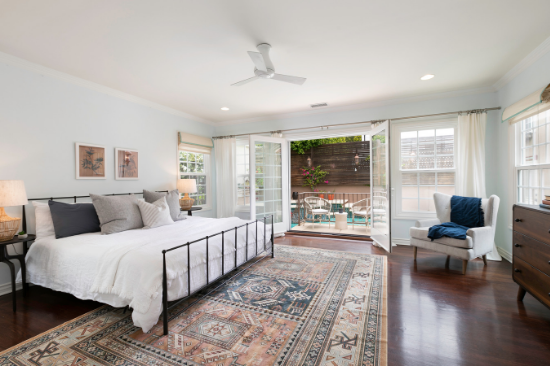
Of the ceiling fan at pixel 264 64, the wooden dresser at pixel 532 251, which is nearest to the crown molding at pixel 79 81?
the ceiling fan at pixel 264 64

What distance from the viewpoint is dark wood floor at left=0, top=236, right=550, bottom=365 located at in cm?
171

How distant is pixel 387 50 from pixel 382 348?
2789 mm

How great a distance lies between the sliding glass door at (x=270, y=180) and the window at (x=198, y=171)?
125 centimetres

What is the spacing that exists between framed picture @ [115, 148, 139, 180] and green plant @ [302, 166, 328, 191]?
18.0 feet

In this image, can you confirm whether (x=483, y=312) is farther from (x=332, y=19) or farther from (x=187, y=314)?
(x=332, y=19)

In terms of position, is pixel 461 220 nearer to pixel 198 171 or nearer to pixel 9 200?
pixel 198 171

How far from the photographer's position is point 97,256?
7.21 ft

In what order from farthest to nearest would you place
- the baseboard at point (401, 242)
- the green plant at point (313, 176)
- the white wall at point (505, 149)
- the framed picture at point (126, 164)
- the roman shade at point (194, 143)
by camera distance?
the green plant at point (313, 176)
the roman shade at point (194, 143)
the baseboard at point (401, 242)
the framed picture at point (126, 164)
the white wall at point (505, 149)

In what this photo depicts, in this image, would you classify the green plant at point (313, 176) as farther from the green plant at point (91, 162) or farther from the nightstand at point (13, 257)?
the nightstand at point (13, 257)

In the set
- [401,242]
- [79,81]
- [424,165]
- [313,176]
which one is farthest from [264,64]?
[313,176]

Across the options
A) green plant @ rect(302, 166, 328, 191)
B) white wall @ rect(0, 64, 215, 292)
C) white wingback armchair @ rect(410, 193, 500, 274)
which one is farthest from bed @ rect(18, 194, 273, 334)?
green plant @ rect(302, 166, 328, 191)

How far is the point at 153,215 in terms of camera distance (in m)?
3.20

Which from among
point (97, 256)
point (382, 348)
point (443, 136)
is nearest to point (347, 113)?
point (443, 136)

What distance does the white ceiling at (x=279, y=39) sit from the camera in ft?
6.72
